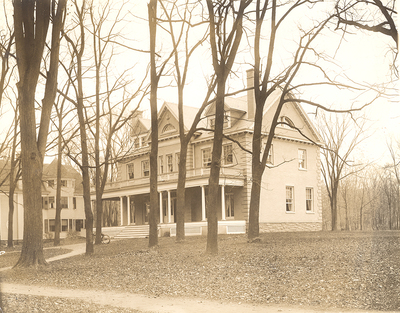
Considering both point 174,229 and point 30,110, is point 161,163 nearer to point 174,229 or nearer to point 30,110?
point 174,229

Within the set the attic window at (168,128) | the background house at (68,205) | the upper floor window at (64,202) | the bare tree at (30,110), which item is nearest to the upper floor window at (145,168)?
the attic window at (168,128)

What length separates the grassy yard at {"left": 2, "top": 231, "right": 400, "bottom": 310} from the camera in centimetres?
601

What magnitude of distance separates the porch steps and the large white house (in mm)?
1179

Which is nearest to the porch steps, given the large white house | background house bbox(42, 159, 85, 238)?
the large white house

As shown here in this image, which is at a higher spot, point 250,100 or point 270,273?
point 250,100

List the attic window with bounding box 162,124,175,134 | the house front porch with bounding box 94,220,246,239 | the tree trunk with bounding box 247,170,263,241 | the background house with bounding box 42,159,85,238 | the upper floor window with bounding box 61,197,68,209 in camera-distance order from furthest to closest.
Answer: the upper floor window with bounding box 61,197,68,209
the background house with bounding box 42,159,85,238
the attic window with bounding box 162,124,175,134
the house front porch with bounding box 94,220,246,239
the tree trunk with bounding box 247,170,263,241

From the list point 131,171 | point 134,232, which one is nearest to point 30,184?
point 134,232

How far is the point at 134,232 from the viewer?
24703 millimetres

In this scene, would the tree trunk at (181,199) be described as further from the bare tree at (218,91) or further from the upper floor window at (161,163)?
the upper floor window at (161,163)

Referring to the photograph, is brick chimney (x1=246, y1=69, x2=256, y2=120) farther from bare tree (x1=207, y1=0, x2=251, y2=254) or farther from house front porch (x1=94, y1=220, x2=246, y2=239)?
house front porch (x1=94, y1=220, x2=246, y2=239)

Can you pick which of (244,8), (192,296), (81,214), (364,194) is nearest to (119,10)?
(244,8)

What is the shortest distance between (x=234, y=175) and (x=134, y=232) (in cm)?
1113

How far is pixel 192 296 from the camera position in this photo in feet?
21.7

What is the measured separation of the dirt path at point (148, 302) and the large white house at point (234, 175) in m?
4.25
